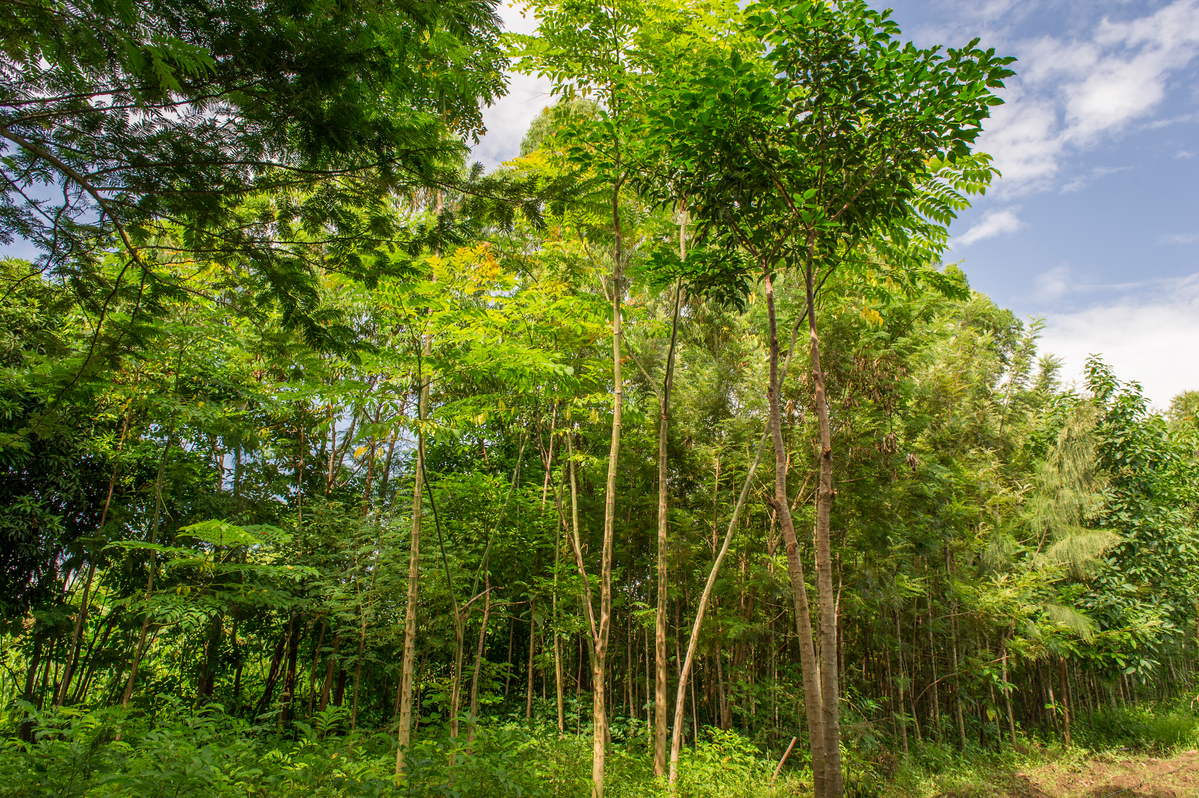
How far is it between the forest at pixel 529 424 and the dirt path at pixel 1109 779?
3.38 feet

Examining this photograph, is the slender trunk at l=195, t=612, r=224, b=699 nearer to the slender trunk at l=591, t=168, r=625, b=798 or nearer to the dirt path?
the slender trunk at l=591, t=168, r=625, b=798

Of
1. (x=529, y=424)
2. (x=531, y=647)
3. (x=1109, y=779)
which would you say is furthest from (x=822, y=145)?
(x=1109, y=779)

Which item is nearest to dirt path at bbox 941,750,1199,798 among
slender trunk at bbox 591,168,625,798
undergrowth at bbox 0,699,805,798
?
slender trunk at bbox 591,168,625,798

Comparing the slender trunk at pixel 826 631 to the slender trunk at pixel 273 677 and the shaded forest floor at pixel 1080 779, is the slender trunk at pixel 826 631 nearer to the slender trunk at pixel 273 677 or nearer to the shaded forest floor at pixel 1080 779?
the shaded forest floor at pixel 1080 779

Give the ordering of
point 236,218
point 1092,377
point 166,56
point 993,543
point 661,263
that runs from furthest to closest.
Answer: point 1092,377 → point 993,543 → point 661,263 → point 236,218 → point 166,56

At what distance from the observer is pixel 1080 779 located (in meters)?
8.98

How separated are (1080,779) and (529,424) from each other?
10.9 m

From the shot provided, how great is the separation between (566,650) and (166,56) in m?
11.6

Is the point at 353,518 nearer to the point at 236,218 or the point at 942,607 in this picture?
the point at 236,218

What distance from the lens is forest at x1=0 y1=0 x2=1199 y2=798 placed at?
8.75ft

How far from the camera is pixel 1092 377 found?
475 inches

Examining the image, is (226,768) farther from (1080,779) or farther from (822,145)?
(1080,779)

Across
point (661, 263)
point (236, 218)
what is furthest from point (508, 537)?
point (236, 218)

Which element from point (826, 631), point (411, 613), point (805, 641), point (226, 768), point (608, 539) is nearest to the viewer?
point (226, 768)
